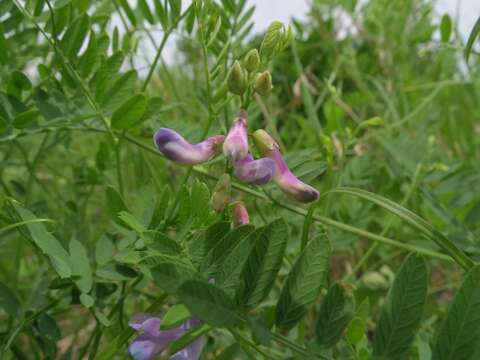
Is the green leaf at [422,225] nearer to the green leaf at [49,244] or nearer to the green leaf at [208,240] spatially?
the green leaf at [208,240]

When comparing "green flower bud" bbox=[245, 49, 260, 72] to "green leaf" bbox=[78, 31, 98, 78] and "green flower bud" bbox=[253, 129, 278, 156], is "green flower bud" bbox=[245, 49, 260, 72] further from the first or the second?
"green leaf" bbox=[78, 31, 98, 78]

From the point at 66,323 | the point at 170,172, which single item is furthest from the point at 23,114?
the point at 66,323

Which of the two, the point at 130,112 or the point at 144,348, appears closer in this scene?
the point at 144,348

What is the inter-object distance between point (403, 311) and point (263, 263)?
0.12 m

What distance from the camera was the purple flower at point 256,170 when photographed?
564 mm

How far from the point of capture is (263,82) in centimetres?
60

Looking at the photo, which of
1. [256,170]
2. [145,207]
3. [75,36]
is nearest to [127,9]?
[75,36]

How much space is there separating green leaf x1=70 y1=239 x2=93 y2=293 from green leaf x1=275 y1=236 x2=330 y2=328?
234mm

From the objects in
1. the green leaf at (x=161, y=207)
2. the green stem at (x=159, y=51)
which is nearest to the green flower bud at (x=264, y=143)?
the green leaf at (x=161, y=207)

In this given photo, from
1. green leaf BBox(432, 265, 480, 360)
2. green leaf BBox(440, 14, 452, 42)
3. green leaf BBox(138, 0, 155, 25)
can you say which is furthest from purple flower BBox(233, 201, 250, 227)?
green leaf BBox(440, 14, 452, 42)

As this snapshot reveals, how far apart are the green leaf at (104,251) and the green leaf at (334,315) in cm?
31

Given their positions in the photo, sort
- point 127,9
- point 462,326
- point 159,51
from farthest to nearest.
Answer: point 127,9, point 159,51, point 462,326

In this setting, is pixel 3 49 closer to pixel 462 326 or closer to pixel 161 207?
pixel 161 207

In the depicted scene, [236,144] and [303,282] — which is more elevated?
[236,144]
